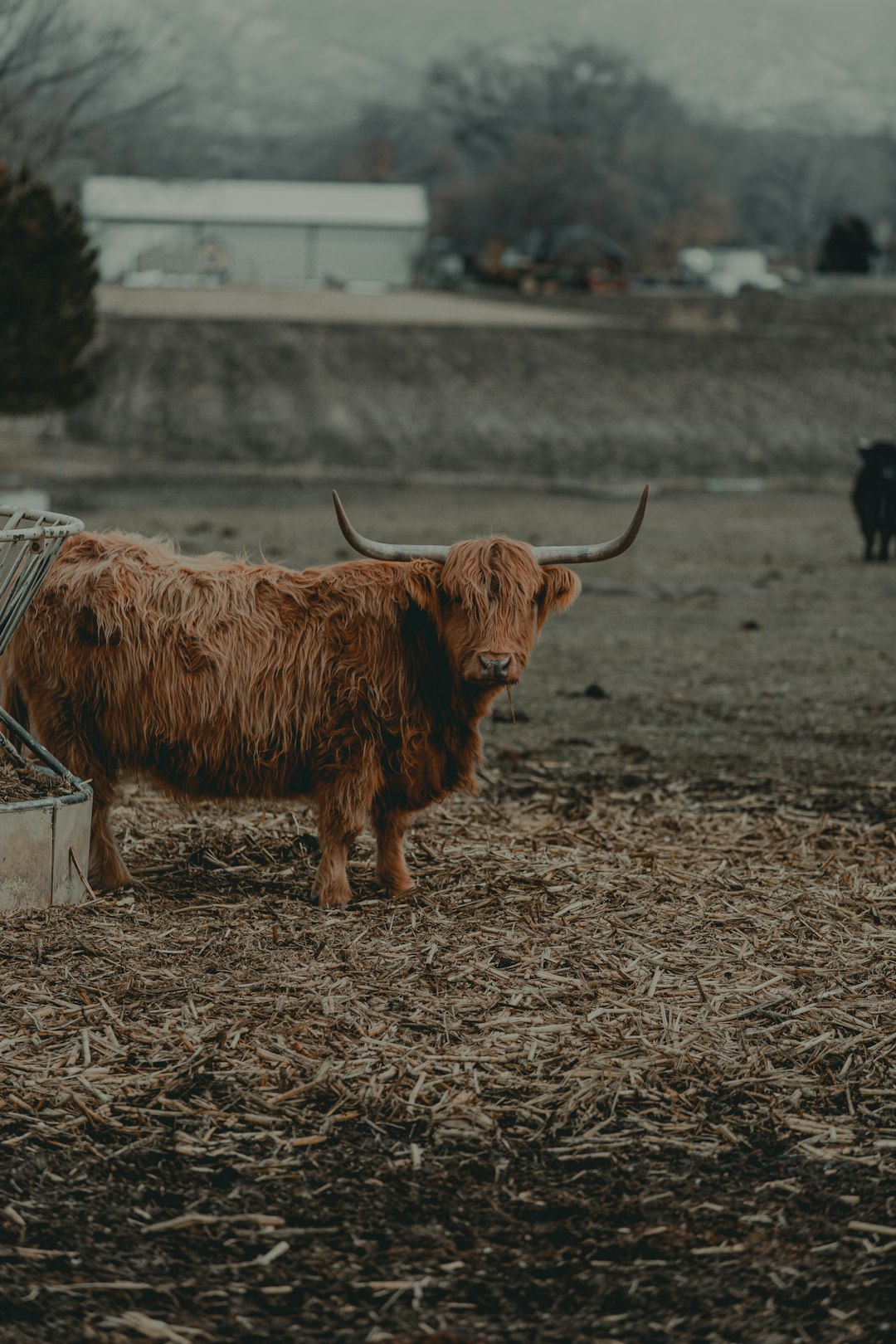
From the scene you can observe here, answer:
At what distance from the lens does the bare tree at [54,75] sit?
25750mm

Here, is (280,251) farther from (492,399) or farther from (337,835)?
(337,835)

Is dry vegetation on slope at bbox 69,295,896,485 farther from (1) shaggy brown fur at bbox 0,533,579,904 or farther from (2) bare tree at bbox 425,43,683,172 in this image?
(2) bare tree at bbox 425,43,683,172

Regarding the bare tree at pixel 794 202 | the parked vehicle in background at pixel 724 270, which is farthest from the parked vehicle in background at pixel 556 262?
the bare tree at pixel 794 202

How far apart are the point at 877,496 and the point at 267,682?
13.1m

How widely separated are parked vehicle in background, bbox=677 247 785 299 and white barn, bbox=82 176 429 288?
17.8 meters

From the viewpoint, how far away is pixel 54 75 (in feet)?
87.2

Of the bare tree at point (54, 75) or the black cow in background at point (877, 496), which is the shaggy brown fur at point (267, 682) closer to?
the black cow in background at point (877, 496)

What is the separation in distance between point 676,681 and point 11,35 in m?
20.8

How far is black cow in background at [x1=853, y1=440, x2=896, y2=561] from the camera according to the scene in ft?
56.6

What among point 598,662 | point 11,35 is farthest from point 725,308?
point 598,662

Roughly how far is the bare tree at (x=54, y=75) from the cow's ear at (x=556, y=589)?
22003mm

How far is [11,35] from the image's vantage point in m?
26.0

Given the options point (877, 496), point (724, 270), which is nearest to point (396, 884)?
point (877, 496)

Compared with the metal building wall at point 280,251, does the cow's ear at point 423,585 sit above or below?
below
